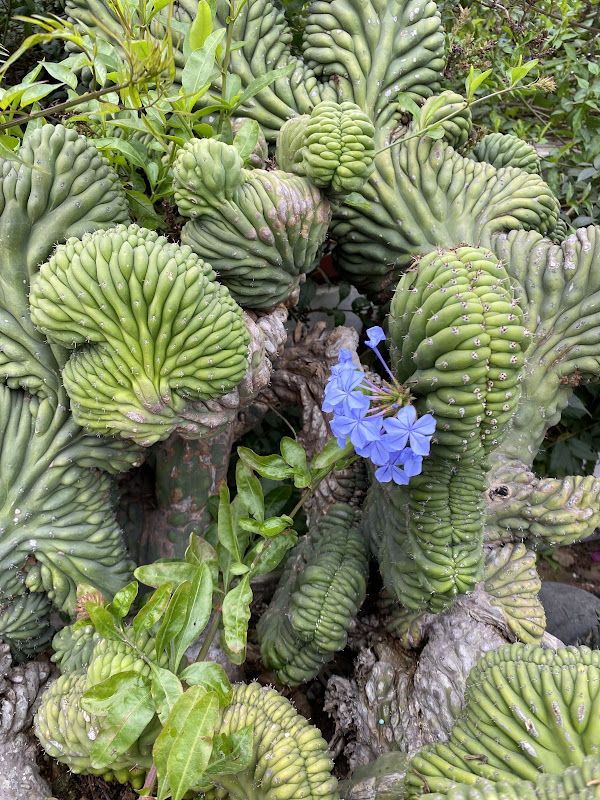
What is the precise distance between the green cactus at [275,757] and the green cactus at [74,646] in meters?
0.39

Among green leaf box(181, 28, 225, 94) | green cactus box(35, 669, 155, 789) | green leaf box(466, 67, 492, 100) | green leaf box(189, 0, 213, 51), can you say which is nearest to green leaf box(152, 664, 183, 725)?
green cactus box(35, 669, 155, 789)

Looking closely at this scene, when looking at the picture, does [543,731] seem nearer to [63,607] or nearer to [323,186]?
[63,607]

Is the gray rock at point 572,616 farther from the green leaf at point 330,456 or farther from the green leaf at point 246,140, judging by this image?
the green leaf at point 246,140

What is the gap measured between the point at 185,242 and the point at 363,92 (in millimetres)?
745

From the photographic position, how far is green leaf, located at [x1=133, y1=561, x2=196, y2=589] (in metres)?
1.45

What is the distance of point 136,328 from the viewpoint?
1298 millimetres

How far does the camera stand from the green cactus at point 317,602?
1584 mm

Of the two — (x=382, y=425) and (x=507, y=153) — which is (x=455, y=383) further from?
(x=507, y=153)

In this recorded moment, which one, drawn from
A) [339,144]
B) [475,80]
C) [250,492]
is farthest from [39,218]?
[475,80]

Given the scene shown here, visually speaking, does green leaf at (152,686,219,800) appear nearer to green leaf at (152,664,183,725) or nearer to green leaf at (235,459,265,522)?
green leaf at (152,664,183,725)

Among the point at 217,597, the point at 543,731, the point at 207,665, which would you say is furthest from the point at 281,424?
the point at 543,731

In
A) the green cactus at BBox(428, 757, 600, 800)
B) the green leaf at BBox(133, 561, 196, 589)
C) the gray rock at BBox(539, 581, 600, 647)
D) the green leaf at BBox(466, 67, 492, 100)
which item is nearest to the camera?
the green cactus at BBox(428, 757, 600, 800)

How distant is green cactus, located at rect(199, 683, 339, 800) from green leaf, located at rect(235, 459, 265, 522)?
0.41m

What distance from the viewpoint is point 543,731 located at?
1.09 metres
